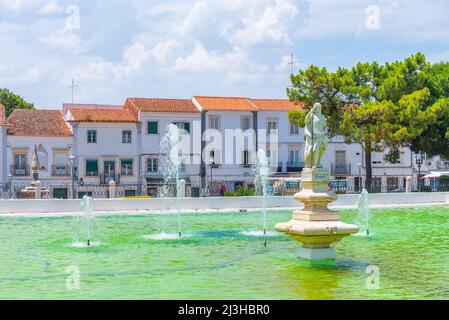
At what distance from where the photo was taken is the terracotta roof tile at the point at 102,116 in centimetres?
5416

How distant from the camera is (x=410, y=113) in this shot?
43156 millimetres

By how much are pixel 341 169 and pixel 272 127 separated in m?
7.15

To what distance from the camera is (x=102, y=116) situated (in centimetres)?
5494

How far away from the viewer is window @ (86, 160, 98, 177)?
54344 mm

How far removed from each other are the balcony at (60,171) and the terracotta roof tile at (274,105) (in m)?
16.7

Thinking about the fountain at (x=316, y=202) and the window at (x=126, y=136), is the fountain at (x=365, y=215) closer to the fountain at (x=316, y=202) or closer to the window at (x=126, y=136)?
the fountain at (x=316, y=202)

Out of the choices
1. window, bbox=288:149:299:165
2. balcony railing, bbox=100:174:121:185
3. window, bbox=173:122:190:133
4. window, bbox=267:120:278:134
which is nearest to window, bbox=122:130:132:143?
balcony railing, bbox=100:174:121:185

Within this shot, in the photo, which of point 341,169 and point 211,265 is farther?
point 341,169

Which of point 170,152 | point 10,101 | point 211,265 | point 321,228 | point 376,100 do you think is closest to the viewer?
point 321,228

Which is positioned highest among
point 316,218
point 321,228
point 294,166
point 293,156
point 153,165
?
point 293,156

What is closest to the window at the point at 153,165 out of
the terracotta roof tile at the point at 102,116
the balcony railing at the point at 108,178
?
the balcony railing at the point at 108,178

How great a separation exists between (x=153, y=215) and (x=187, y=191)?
42.8 ft

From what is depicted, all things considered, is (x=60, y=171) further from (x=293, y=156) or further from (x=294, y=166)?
(x=293, y=156)

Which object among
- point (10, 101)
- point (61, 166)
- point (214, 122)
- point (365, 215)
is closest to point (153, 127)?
point (214, 122)
